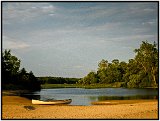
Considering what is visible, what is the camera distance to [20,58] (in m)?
7.38

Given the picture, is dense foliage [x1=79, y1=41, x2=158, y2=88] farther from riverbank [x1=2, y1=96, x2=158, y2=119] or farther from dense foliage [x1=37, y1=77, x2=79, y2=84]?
riverbank [x1=2, y1=96, x2=158, y2=119]

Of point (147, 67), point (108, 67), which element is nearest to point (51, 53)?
point (108, 67)

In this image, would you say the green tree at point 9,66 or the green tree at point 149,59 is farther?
the green tree at point 149,59

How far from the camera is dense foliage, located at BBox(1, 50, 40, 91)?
7.32 meters

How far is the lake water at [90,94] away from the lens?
7691mm

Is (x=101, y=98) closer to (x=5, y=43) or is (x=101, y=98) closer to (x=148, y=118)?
(x=148, y=118)

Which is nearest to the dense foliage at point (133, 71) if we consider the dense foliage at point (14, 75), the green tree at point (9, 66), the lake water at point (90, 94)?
the lake water at point (90, 94)

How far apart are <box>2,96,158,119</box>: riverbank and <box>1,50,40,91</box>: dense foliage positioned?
0.22 meters

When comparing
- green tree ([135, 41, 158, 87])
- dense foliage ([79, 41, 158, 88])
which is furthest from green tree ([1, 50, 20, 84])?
green tree ([135, 41, 158, 87])

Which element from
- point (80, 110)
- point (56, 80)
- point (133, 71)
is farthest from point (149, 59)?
point (56, 80)

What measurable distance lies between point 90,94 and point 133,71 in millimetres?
800

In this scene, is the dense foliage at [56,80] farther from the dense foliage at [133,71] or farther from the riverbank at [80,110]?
the riverbank at [80,110]

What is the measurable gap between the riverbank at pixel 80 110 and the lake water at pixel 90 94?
4.0 inches

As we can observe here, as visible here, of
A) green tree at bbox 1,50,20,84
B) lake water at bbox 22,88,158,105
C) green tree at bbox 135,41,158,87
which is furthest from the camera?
lake water at bbox 22,88,158,105
